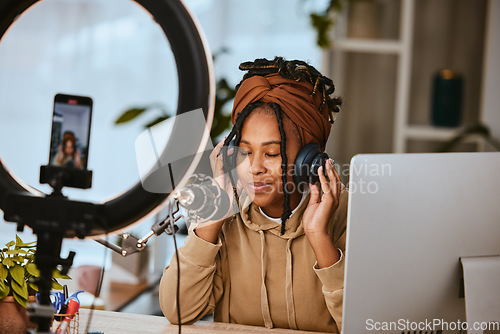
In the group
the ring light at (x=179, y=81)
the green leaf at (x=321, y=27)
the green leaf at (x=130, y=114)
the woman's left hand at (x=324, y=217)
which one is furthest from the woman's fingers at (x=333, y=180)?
the green leaf at (x=321, y=27)

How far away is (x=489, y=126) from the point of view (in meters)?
2.37

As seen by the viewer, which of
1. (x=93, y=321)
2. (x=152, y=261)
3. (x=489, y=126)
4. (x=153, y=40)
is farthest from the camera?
(x=153, y=40)

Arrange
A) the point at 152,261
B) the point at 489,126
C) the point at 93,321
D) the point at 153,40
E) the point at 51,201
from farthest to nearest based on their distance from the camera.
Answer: the point at 153,40 < the point at 489,126 < the point at 152,261 < the point at 93,321 < the point at 51,201

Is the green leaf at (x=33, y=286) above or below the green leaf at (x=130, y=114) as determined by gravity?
below

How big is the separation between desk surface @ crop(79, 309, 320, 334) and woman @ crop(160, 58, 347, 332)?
1.1 inches

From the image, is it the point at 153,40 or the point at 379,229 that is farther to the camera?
the point at 153,40

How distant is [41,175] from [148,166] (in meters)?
0.17

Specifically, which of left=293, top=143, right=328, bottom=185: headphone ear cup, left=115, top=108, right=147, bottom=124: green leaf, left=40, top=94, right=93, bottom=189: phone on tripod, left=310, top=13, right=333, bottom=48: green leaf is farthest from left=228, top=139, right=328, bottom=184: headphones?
left=310, top=13, right=333, bottom=48: green leaf

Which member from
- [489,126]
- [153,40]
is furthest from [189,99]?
[153,40]

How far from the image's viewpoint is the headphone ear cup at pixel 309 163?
39.8 inches

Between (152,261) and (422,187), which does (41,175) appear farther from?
(152,261)

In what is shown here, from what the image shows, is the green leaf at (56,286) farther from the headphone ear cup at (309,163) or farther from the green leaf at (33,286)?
the headphone ear cup at (309,163)

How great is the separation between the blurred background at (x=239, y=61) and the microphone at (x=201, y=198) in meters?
1.69

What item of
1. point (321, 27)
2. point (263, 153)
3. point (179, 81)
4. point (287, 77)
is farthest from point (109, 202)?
point (321, 27)
